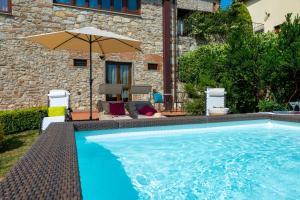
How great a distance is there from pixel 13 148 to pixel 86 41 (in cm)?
376

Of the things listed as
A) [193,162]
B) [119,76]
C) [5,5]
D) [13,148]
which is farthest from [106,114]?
[5,5]

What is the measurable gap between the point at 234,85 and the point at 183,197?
749cm

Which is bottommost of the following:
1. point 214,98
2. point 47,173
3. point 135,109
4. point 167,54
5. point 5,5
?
point 47,173

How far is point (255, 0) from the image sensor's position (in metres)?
19.5

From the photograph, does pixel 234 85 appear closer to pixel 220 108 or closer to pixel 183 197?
pixel 220 108

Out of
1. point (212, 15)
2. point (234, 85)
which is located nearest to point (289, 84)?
point (234, 85)

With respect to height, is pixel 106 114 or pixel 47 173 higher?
pixel 106 114

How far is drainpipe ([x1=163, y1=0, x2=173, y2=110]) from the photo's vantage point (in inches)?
546

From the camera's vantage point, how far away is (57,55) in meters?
11.9

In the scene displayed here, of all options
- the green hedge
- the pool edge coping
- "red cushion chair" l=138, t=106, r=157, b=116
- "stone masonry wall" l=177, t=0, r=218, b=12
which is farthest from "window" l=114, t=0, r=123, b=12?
the pool edge coping

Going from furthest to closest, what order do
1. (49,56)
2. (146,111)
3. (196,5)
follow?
(196,5)
(49,56)
(146,111)

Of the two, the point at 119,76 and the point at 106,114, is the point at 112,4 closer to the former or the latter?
the point at 119,76

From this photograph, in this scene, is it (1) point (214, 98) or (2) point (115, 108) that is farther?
(1) point (214, 98)

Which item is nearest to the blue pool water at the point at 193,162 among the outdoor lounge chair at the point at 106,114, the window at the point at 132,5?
the outdoor lounge chair at the point at 106,114
